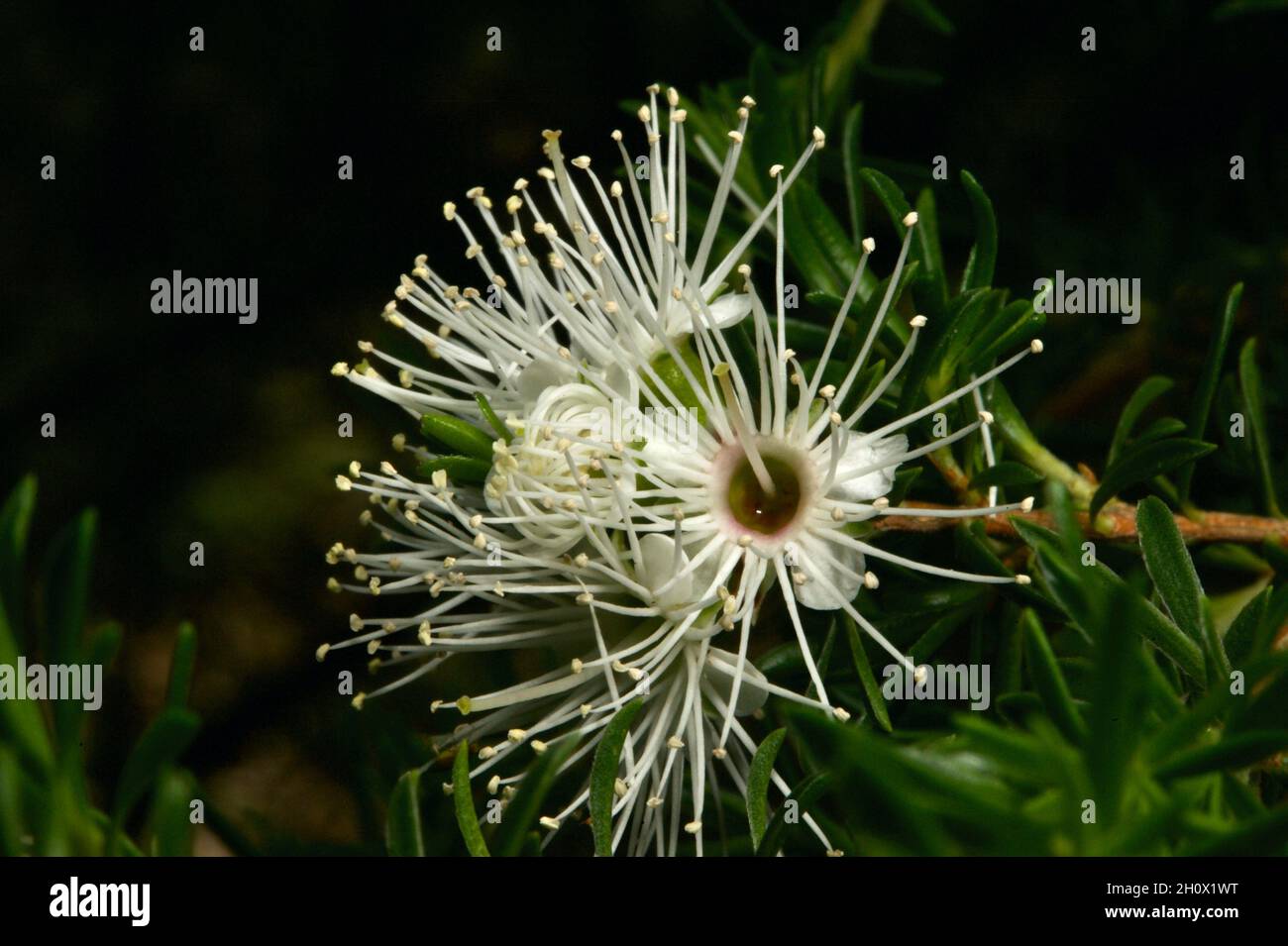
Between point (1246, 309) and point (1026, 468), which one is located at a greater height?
point (1246, 309)

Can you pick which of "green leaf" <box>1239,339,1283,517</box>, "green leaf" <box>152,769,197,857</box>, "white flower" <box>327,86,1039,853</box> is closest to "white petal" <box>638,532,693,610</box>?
"white flower" <box>327,86,1039,853</box>

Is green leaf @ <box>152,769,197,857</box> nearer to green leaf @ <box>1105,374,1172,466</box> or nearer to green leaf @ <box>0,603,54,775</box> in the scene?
green leaf @ <box>0,603,54,775</box>

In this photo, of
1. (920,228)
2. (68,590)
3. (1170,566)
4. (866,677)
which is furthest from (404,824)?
(920,228)

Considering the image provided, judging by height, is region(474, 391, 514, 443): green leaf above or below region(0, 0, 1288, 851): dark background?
below
